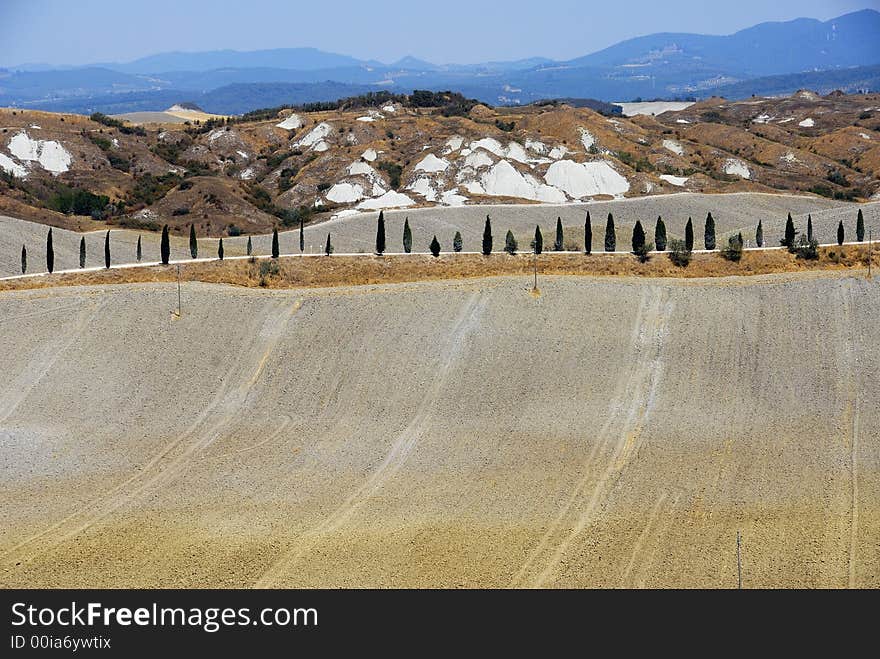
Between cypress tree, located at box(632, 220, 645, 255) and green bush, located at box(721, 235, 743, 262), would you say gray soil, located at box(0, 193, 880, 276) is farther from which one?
cypress tree, located at box(632, 220, 645, 255)

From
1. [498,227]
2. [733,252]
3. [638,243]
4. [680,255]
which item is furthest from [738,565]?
[498,227]

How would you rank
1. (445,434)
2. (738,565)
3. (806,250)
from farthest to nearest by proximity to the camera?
1. (806,250)
2. (445,434)
3. (738,565)

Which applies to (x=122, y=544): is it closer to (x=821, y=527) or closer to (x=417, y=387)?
(x=417, y=387)

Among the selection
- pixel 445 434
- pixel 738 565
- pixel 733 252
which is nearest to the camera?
pixel 738 565

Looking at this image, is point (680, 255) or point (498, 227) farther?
point (498, 227)

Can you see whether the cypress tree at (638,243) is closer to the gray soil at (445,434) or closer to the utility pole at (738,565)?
the gray soil at (445,434)

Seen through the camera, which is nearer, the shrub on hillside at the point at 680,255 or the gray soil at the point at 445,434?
the gray soil at the point at 445,434

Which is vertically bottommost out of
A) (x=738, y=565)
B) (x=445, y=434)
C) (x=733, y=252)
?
(x=738, y=565)

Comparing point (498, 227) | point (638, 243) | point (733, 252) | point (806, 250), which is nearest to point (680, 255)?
point (638, 243)

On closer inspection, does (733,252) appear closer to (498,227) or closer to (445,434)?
(445,434)

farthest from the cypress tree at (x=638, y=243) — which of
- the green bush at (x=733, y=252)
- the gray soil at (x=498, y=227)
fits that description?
the gray soil at (x=498, y=227)

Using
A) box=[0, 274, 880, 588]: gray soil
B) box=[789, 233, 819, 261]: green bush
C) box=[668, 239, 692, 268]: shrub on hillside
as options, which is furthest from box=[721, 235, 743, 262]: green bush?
box=[0, 274, 880, 588]: gray soil

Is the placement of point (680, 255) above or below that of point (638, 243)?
below

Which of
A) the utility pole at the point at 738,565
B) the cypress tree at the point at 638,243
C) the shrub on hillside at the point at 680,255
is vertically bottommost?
the utility pole at the point at 738,565
